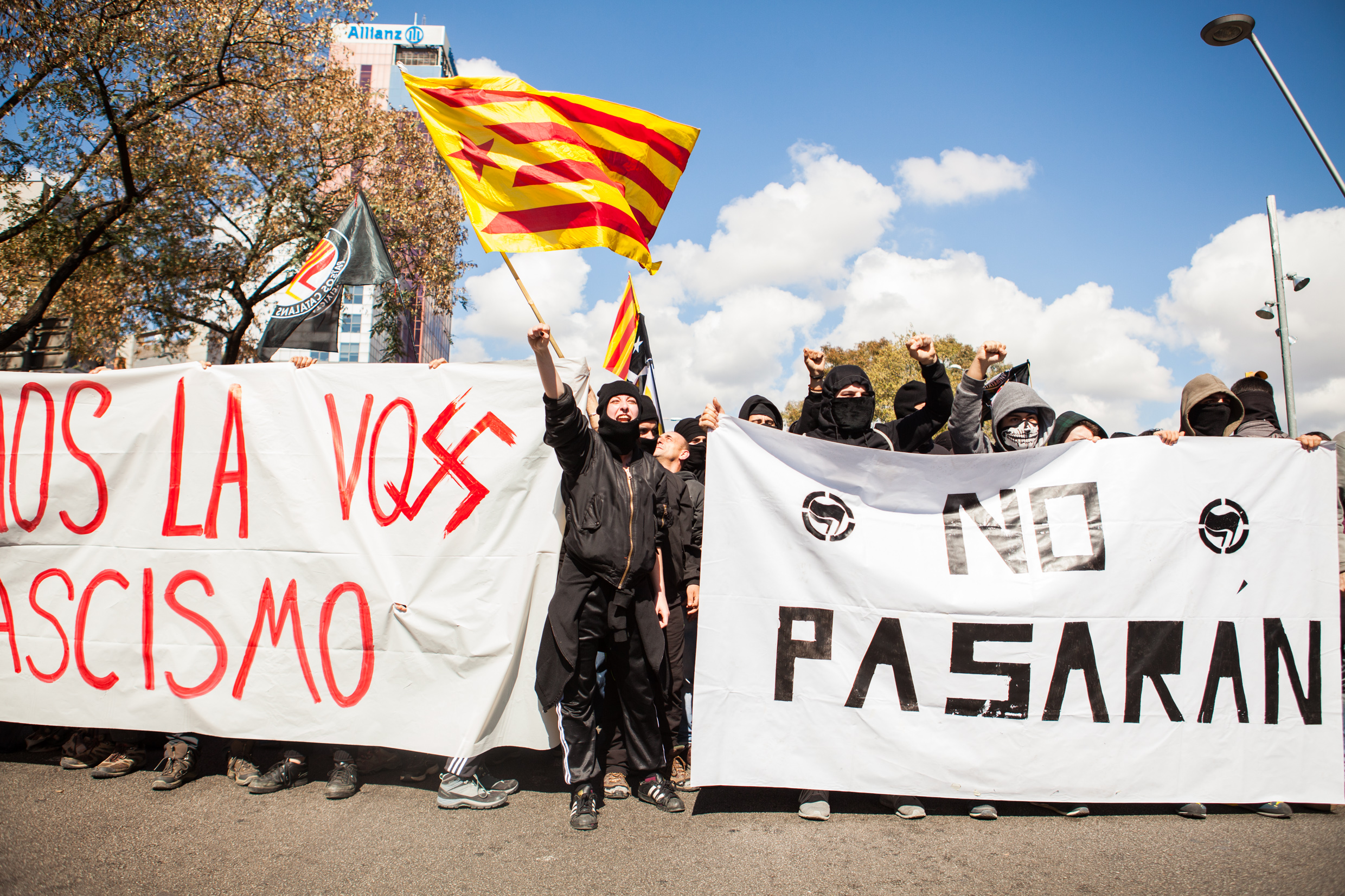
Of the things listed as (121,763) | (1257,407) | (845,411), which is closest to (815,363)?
(845,411)

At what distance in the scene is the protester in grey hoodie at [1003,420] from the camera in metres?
4.04

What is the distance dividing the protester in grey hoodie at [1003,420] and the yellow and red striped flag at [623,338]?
136 inches

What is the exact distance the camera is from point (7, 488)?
402 cm

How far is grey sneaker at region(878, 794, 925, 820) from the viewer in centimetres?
343

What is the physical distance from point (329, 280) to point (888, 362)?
27491 mm

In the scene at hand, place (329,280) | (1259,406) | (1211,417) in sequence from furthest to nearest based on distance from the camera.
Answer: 1. (329,280)
2. (1259,406)
3. (1211,417)

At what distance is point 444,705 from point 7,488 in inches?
105

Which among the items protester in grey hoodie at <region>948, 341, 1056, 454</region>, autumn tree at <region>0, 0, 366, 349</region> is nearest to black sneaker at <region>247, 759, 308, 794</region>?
protester in grey hoodie at <region>948, 341, 1056, 454</region>

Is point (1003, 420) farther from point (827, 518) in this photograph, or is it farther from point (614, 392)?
point (614, 392)

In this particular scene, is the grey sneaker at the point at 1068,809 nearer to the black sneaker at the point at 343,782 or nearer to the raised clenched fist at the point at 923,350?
the raised clenched fist at the point at 923,350

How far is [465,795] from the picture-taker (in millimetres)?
3502

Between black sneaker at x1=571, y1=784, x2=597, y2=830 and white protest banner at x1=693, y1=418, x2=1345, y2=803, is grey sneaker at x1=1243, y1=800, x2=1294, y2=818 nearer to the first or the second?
white protest banner at x1=693, y1=418, x2=1345, y2=803

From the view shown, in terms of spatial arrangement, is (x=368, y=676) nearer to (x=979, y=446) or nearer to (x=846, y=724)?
(x=846, y=724)

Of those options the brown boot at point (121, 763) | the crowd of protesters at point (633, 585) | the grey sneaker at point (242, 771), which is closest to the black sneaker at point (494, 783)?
the crowd of protesters at point (633, 585)
